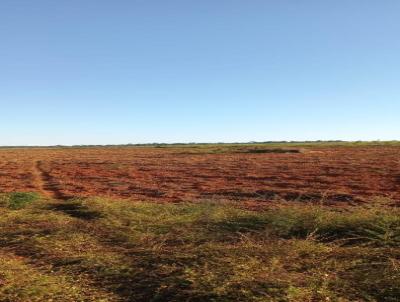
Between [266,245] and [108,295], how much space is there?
241cm

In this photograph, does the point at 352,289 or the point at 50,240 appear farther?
the point at 50,240

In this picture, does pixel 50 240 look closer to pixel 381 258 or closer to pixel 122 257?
pixel 122 257

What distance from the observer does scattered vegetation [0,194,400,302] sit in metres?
4.93

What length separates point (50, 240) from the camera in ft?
24.8

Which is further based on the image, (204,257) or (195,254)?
(195,254)

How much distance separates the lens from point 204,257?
238 inches

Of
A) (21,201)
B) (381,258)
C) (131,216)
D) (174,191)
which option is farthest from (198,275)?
(174,191)

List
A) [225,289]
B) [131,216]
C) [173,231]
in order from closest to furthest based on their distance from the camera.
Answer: [225,289]
[173,231]
[131,216]

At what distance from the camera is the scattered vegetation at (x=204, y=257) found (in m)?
4.93

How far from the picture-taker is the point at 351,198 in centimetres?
1364

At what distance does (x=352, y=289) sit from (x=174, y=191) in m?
12.0

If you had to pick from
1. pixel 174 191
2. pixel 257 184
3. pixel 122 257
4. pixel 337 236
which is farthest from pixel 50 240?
pixel 257 184

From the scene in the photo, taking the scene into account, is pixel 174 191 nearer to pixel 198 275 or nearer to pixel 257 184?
pixel 257 184

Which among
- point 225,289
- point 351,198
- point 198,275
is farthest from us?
point 351,198
